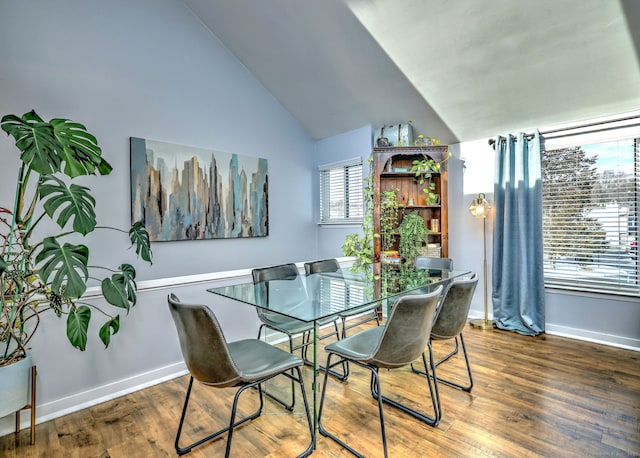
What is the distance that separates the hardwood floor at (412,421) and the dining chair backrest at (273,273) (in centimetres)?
81

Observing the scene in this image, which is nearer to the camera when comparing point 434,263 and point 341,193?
point 434,263

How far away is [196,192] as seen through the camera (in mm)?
3822

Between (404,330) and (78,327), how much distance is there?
5.67ft

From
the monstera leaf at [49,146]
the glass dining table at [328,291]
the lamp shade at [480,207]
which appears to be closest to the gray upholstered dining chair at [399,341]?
the glass dining table at [328,291]

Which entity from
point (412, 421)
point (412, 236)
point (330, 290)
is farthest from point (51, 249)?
point (412, 236)

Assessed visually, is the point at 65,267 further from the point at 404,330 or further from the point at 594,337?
the point at 594,337

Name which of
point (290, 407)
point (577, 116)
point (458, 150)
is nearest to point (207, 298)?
point (290, 407)

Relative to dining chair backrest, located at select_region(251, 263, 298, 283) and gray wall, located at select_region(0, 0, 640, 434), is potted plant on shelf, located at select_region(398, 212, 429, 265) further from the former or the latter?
dining chair backrest, located at select_region(251, 263, 298, 283)

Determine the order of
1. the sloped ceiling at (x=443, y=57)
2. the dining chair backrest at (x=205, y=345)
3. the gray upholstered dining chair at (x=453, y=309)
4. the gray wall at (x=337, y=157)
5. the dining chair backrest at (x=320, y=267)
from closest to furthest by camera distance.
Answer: the dining chair backrest at (x=205, y=345) < the gray upholstered dining chair at (x=453, y=309) < the sloped ceiling at (x=443, y=57) < the dining chair backrest at (x=320, y=267) < the gray wall at (x=337, y=157)

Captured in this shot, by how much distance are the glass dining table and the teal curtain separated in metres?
1.10

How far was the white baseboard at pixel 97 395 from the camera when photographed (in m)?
2.08

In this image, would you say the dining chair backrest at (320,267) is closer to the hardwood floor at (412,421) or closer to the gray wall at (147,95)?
the hardwood floor at (412,421)

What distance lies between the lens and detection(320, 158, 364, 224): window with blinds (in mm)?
4562

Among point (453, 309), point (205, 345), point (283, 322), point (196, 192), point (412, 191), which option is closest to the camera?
point (205, 345)
